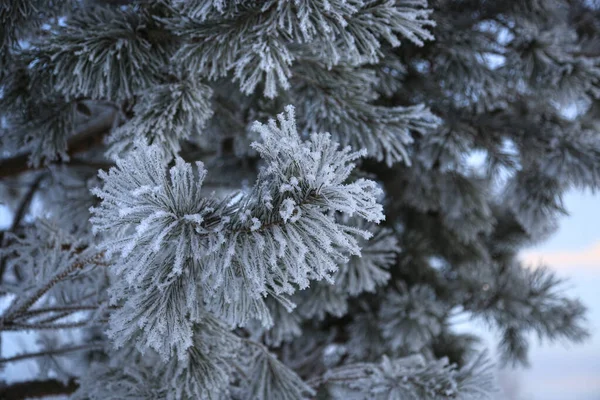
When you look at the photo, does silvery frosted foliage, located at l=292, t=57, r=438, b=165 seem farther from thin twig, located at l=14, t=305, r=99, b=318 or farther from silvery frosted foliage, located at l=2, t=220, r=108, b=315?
thin twig, located at l=14, t=305, r=99, b=318

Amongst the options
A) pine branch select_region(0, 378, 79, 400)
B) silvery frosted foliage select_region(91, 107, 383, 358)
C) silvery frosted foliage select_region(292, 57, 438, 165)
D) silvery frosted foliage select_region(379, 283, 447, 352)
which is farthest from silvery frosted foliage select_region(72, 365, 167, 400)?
silvery frosted foliage select_region(379, 283, 447, 352)

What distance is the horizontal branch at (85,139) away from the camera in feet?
8.05

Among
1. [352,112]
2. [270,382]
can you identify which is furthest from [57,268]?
[352,112]

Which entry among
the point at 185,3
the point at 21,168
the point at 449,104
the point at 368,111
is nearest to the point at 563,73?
the point at 449,104

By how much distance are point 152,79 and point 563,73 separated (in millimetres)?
1932

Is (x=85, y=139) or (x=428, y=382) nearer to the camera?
(x=428, y=382)

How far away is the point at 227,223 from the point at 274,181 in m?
0.16

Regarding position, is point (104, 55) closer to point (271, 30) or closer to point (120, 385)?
point (271, 30)

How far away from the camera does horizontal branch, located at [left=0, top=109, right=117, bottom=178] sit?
8.05 ft

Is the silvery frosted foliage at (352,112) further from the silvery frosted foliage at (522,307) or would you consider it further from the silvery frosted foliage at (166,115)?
the silvery frosted foliage at (522,307)

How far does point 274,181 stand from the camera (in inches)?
46.1

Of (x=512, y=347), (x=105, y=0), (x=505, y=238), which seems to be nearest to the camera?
(x=105, y=0)

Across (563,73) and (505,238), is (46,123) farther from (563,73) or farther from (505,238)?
(505,238)

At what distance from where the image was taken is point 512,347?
10.5 ft
